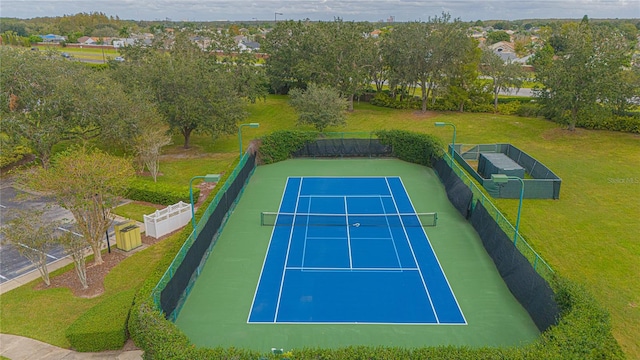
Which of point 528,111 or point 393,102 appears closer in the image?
point 528,111

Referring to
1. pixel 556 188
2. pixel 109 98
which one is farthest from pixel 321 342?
pixel 109 98

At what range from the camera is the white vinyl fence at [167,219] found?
18578 mm

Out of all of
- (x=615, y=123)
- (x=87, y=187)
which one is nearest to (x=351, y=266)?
(x=87, y=187)

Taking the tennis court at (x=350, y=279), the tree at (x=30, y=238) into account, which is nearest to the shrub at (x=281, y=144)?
the tennis court at (x=350, y=279)

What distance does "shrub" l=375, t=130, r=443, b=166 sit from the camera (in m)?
27.4

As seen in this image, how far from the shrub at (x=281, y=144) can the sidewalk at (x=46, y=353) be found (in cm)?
1778

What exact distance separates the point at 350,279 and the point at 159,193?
10.8 meters

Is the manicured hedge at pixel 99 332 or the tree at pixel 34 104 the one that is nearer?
the manicured hedge at pixel 99 332

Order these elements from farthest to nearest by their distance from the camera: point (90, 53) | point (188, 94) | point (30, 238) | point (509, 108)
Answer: point (90, 53), point (509, 108), point (188, 94), point (30, 238)

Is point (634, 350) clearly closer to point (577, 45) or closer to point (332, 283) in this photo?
point (332, 283)

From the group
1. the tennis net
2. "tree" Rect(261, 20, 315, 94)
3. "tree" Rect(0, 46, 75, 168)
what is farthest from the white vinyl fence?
"tree" Rect(261, 20, 315, 94)

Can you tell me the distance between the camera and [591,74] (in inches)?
1199

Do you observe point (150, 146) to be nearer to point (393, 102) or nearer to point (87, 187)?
point (87, 187)

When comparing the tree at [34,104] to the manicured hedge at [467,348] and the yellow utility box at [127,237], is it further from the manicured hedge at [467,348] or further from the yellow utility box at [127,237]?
the manicured hedge at [467,348]
